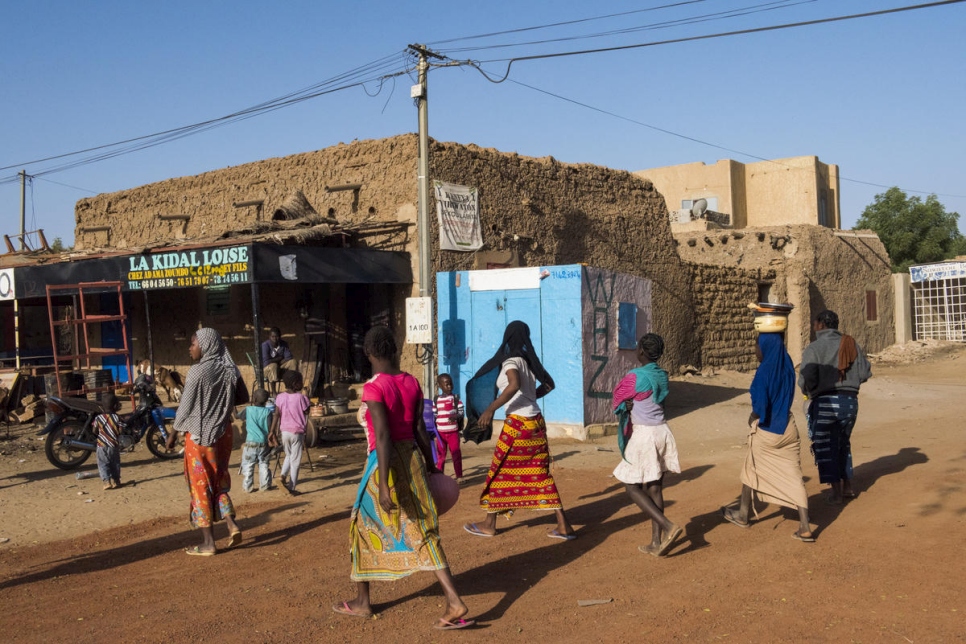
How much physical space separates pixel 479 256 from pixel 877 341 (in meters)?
14.9

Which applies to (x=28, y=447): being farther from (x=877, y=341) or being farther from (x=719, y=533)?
(x=877, y=341)

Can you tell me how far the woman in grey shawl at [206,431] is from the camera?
6074 mm

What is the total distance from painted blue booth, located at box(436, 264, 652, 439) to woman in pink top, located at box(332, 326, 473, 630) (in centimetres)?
716

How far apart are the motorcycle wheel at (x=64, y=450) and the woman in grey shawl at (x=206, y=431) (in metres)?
4.37

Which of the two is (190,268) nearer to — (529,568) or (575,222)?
(575,222)

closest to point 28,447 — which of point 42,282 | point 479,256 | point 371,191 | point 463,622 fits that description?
point 42,282

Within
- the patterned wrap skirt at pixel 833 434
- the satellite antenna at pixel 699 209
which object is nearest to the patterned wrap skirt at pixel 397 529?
the patterned wrap skirt at pixel 833 434

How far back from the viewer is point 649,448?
5664 mm

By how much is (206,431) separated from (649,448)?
309 centimetres

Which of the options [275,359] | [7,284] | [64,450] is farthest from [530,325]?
[7,284]

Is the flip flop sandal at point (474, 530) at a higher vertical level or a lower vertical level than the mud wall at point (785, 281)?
lower

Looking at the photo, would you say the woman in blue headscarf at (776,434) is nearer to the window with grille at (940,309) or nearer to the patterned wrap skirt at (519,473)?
the patterned wrap skirt at (519,473)

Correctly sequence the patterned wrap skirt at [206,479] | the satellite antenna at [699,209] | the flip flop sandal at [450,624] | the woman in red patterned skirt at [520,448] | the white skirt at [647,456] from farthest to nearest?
the satellite antenna at [699,209] → the woman in red patterned skirt at [520,448] → the patterned wrap skirt at [206,479] → the white skirt at [647,456] → the flip flop sandal at [450,624]

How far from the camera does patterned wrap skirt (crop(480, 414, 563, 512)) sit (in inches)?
243
